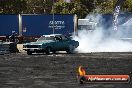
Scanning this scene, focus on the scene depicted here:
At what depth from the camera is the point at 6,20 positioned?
51.8m

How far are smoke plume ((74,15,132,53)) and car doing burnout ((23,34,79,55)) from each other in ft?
17.8

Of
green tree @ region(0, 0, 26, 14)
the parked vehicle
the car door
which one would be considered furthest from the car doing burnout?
green tree @ region(0, 0, 26, 14)

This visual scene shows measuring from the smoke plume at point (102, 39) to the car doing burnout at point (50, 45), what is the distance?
17.8ft

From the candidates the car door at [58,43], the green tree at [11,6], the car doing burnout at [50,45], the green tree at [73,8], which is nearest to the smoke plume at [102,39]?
the car doing burnout at [50,45]

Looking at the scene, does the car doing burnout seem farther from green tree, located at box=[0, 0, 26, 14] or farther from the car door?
green tree, located at box=[0, 0, 26, 14]

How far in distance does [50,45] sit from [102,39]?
577 inches

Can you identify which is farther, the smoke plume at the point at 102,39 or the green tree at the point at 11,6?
the green tree at the point at 11,6

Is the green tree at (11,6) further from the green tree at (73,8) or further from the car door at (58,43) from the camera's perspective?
the car door at (58,43)

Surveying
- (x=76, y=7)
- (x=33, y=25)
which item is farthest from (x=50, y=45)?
(x=76, y=7)

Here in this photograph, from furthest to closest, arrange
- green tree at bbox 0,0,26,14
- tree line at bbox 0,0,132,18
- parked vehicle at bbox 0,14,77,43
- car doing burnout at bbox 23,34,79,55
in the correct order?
tree line at bbox 0,0,132,18
green tree at bbox 0,0,26,14
parked vehicle at bbox 0,14,77,43
car doing burnout at bbox 23,34,79,55

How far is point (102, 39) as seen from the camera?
49.2 m

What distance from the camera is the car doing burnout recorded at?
34.9 metres

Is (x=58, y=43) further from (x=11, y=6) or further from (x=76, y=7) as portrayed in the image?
(x=76, y=7)

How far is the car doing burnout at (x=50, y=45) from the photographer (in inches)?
1373
